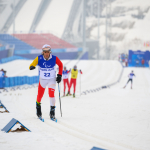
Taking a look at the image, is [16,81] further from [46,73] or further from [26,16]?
[26,16]

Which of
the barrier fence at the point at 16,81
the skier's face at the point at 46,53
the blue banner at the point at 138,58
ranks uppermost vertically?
the skier's face at the point at 46,53

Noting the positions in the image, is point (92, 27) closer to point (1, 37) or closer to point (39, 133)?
point (1, 37)

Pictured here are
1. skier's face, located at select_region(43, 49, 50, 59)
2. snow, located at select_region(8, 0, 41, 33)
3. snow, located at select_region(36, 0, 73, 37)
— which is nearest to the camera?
skier's face, located at select_region(43, 49, 50, 59)

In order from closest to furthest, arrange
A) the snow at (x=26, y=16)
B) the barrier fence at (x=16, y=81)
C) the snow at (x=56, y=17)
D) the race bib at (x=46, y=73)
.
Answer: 1. the race bib at (x=46, y=73)
2. the barrier fence at (x=16, y=81)
3. the snow at (x=26, y=16)
4. the snow at (x=56, y=17)

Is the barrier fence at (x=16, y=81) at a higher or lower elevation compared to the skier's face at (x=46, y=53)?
lower

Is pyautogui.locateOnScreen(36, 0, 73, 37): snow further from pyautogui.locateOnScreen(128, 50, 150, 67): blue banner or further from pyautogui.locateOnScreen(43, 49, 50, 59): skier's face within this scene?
pyautogui.locateOnScreen(43, 49, 50, 59): skier's face

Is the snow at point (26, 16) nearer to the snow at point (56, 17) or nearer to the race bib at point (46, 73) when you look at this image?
the snow at point (56, 17)

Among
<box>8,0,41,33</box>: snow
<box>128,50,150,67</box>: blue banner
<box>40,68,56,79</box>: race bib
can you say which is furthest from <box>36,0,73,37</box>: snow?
<box>40,68,56,79</box>: race bib

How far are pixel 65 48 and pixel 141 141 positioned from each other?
135 feet

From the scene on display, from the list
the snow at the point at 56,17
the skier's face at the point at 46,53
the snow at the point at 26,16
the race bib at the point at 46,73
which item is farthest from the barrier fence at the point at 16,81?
the snow at the point at 56,17

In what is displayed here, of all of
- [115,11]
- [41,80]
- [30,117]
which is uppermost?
[115,11]

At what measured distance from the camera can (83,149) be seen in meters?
4.43

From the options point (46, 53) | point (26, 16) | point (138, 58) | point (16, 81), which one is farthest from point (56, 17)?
point (46, 53)

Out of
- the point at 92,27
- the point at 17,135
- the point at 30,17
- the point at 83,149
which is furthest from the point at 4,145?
the point at 92,27
